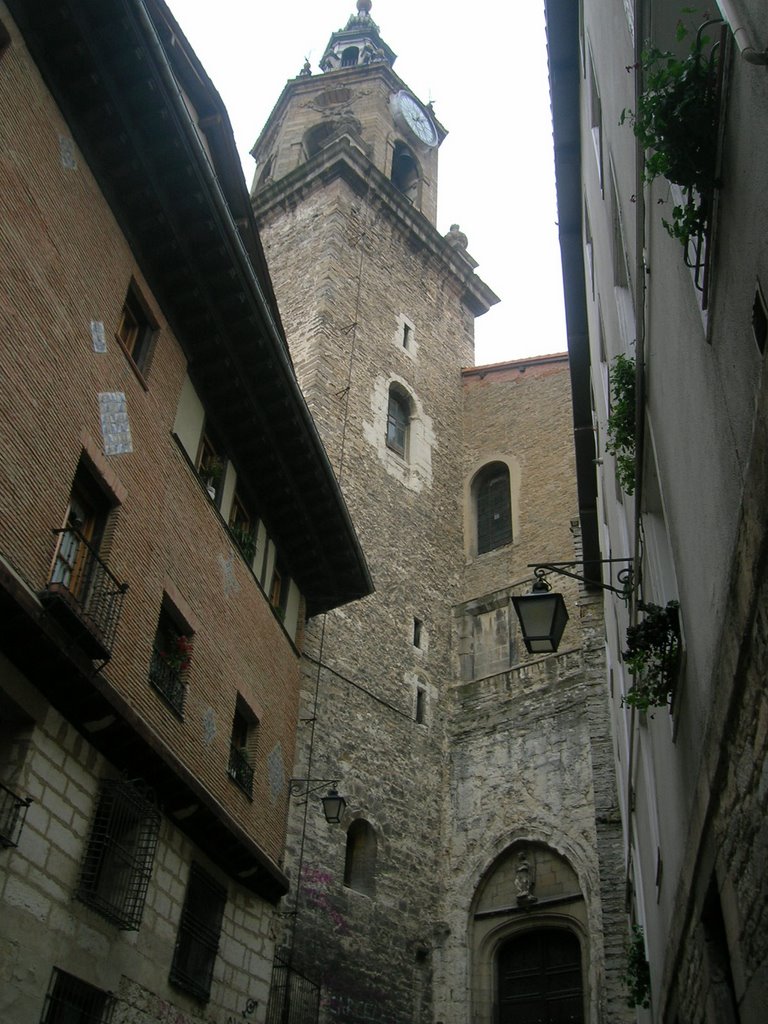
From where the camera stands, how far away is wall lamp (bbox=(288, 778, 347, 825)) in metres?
14.2

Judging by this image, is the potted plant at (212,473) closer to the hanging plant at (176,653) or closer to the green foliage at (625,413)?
the hanging plant at (176,653)

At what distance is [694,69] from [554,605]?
13.4 ft

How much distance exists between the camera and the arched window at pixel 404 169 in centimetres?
A: 3216

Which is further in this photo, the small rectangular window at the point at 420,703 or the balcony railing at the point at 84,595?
the small rectangular window at the point at 420,703

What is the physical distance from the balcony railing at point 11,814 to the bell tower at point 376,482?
8.72 metres

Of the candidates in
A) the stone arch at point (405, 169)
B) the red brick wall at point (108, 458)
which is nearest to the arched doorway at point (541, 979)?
the red brick wall at point (108, 458)

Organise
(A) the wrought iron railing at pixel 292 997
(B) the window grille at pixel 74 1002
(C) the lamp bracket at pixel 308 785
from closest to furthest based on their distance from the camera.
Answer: (B) the window grille at pixel 74 1002, (A) the wrought iron railing at pixel 292 997, (C) the lamp bracket at pixel 308 785

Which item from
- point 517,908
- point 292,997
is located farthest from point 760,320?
point 517,908

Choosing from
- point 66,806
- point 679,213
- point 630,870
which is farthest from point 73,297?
point 630,870

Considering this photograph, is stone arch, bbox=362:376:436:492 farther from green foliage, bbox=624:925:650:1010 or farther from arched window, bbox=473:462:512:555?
green foliage, bbox=624:925:650:1010

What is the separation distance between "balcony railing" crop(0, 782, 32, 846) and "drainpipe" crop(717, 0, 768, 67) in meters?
5.91

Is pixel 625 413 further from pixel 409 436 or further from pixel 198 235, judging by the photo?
pixel 409 436

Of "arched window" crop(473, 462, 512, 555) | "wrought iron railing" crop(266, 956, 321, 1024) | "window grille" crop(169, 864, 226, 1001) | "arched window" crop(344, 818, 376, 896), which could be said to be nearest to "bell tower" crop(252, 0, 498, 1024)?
A: "arched window" crop(344, 818, 376, 896)

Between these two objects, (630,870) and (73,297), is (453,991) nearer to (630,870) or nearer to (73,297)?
(630,870)
